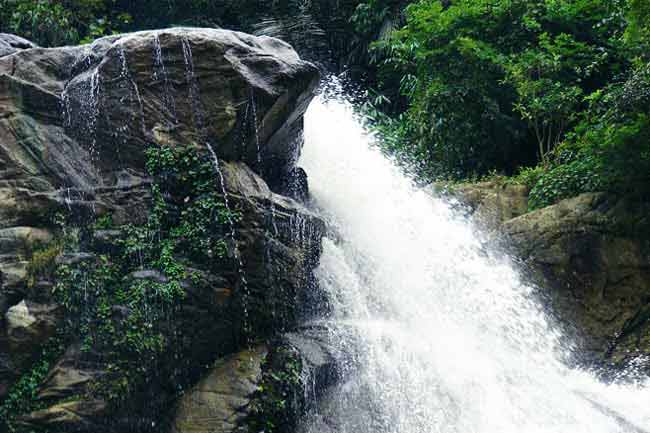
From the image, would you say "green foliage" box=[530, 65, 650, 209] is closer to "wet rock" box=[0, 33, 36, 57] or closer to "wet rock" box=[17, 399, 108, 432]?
"wet rock" box=[17, 399, 108, 432]

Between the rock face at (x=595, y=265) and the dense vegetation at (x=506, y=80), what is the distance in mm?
647

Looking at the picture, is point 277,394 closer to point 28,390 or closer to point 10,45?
point 28,390

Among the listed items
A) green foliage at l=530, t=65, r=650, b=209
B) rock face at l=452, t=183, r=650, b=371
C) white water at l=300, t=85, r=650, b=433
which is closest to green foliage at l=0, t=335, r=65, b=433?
white water at l=300, t=85, r=650, b=433

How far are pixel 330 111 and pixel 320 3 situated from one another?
20.4 ft

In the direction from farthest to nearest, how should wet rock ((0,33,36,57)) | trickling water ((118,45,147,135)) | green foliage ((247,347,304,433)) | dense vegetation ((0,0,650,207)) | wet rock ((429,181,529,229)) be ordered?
1. wet rock ((429,181,529,229))
2. dense vegetation ((0,0,650,207))
3. wet rock ((0,33,36,57))
4. trickling water ((118,45,147,135))
5. green foliage ((247,347,304,433))

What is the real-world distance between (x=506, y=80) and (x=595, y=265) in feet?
16.5

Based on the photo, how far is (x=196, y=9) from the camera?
2130 cm

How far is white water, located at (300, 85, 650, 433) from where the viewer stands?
352 inches

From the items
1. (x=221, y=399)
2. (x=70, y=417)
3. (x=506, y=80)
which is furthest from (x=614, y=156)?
(x=70, y=417)

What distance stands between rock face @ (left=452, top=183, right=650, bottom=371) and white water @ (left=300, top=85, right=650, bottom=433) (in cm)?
44

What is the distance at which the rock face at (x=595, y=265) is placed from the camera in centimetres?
1118

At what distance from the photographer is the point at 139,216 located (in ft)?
29.6

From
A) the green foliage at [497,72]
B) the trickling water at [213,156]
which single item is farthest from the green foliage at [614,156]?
the trickling water at [213,156]

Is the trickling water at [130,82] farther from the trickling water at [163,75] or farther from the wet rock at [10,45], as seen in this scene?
the wet rock at [10,45]
